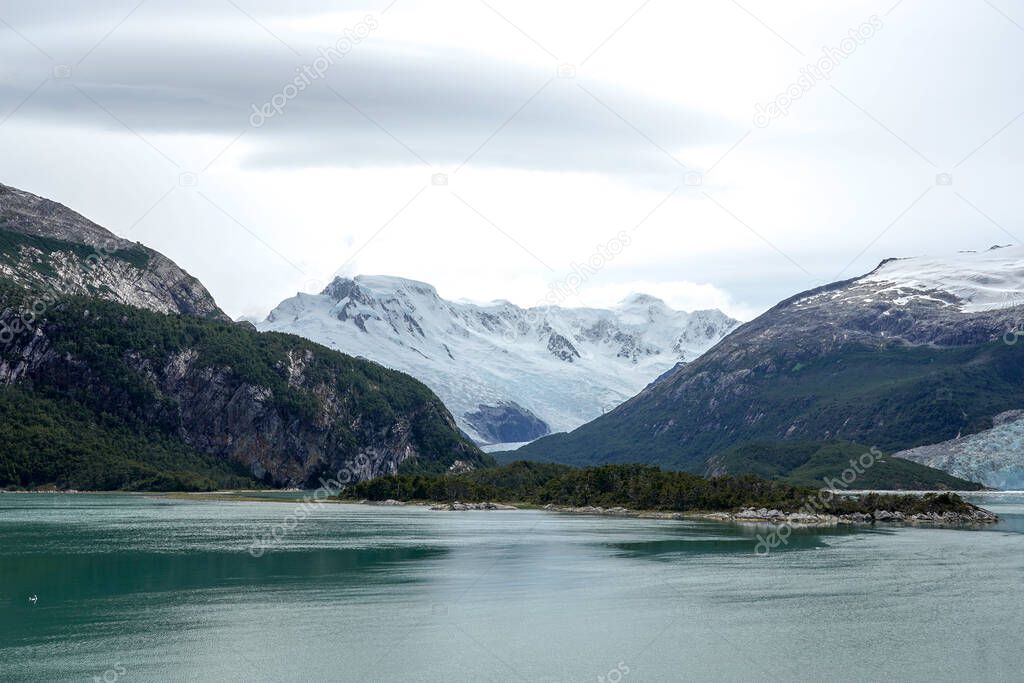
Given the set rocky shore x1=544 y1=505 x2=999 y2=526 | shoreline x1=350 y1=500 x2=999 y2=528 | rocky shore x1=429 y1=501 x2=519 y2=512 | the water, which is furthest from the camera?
rocky shore x1=429 y1=501 x2=519 y2=512

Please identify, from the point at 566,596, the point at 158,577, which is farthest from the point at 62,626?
the point at 566,596

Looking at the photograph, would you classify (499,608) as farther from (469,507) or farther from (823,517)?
(469,507)

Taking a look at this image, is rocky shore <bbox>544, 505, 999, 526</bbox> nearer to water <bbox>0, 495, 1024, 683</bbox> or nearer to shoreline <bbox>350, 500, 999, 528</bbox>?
shoreline <bbox>350, 500, 999, 528</bbox>

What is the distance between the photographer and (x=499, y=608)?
69250 millimetres

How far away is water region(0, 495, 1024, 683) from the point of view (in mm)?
53312

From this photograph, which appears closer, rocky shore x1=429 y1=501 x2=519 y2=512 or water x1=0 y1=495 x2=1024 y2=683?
water x1=0 y1=495 x2=1024 y2=683

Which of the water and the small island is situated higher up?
the small island

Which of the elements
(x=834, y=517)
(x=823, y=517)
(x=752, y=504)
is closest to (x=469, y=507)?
(x=752, y=504)

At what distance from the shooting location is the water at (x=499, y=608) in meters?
53.3

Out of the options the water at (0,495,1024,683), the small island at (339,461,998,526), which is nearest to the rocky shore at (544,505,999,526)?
the small island at (339,461,998,526)

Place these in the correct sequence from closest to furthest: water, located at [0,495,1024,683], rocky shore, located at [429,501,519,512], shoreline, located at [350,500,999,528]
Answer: water, located at [0,495,1024,683] → shoreline, located at [350,500,999,528] → rocky shore, located at [429,501,519,512]

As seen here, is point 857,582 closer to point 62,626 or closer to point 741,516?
point 62,626

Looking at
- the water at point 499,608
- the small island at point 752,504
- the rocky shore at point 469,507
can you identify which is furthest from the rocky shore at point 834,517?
the water at point 499,608

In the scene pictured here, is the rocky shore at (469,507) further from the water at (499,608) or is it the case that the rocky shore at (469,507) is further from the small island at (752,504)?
the water at (499,608)
